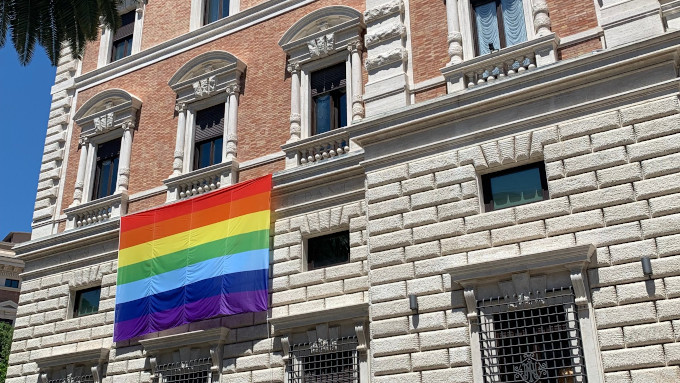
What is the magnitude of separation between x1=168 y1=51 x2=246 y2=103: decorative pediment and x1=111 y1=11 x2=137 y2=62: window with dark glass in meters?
3.39

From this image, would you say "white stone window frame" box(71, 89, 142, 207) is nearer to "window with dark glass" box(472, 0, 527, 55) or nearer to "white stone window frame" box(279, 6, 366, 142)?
"white stone window frame" box(279, 6, 366, 142)

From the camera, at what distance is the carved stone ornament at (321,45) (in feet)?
54.2

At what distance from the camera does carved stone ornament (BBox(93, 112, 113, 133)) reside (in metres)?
20.0

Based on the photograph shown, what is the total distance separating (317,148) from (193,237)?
3519 mm

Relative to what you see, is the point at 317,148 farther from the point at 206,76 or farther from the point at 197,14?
the point at 197,14

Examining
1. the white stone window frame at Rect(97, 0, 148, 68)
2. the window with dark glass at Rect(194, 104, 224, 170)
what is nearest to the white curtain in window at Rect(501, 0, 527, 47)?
the window with dark glass at Rect(194, 104, 224, 170)

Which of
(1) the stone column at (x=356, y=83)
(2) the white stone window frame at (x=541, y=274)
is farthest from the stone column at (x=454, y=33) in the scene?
(2) the white stone window frame at (x=541, y=274)

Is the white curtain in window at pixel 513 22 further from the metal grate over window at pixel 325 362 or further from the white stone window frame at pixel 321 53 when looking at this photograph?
the metal grate over window at pixel 325 362

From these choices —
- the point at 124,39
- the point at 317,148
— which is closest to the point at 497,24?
the point at 317,148

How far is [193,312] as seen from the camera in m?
15.9

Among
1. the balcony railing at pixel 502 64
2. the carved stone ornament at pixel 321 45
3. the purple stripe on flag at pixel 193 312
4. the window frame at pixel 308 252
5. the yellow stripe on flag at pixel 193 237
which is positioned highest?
the carved stone ornament at pixel 321 45

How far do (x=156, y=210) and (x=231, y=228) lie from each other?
2.58m

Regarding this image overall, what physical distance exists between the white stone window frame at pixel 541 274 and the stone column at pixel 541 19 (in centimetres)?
432

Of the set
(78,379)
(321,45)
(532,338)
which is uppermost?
(321,45)
